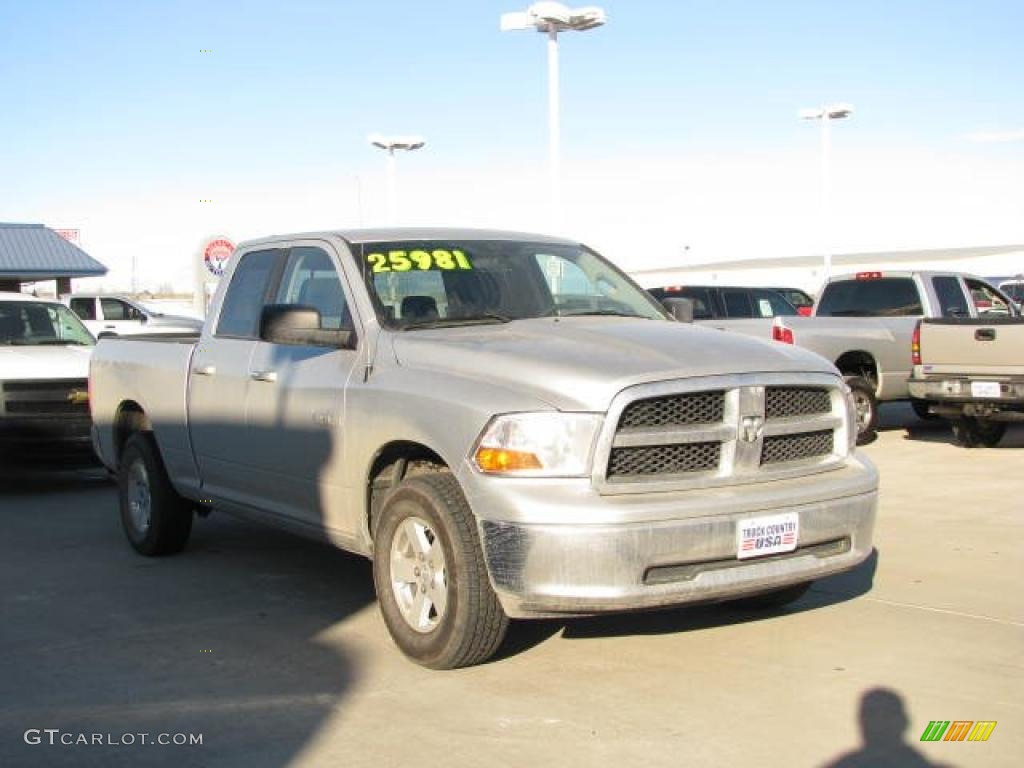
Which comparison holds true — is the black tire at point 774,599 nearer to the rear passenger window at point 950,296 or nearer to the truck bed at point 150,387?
the truck bed at point 150,387

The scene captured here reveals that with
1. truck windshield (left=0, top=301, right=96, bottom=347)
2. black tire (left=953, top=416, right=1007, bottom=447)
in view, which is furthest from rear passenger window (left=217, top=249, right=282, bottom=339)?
black tire (left=953, top=416, right=1007, bottom=447)

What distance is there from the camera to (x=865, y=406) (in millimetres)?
13531

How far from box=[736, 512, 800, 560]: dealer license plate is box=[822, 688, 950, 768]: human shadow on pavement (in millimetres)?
684

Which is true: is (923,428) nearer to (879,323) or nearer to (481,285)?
(879,323)

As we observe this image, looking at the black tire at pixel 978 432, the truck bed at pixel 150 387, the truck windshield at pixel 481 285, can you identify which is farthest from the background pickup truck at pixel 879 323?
the truck bed at pixel 150 387

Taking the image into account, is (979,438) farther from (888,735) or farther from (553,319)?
(888,735)

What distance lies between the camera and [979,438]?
1300 centimetres

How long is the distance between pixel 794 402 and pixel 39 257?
3008 centimetres

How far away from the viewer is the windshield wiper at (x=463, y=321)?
585 centimetres

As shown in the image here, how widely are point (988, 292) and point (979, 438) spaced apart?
240cm

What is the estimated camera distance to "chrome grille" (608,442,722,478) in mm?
4805

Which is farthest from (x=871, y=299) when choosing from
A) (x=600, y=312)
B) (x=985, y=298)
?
(x=600, y=312)

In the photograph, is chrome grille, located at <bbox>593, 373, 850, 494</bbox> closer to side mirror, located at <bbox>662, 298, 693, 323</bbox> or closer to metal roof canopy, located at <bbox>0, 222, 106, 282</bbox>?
side mirror, located at <bbox>662, 298, 693, 323</bbox>

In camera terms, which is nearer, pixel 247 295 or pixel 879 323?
pixel 247 295
